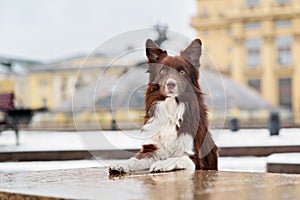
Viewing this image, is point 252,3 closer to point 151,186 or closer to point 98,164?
point 98,164

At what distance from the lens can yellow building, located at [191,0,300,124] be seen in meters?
41.4

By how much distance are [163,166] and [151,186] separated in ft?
2.01

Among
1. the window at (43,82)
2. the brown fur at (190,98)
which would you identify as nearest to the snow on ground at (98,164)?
the brown fur at (190,98)

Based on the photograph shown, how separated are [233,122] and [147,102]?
535 inches

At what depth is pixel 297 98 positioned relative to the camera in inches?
1645

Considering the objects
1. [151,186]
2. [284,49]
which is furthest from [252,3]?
[151,186]

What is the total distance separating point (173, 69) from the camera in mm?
3199

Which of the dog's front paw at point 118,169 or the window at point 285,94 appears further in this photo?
the window at point 285,94

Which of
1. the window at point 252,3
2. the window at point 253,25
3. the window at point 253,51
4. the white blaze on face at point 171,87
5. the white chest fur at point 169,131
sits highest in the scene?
the window at point 252,3

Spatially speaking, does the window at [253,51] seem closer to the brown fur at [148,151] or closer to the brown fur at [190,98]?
the brown fur at [190,98]

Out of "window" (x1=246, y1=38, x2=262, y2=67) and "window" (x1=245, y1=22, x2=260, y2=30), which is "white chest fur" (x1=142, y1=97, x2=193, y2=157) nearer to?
"window" (x1=245, y1=22, x2=260, y2=30)

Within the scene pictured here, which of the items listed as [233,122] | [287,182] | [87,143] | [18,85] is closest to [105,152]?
[87,143]

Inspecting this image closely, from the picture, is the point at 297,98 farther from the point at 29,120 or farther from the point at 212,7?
the point at 29,120

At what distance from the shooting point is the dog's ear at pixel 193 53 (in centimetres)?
329
